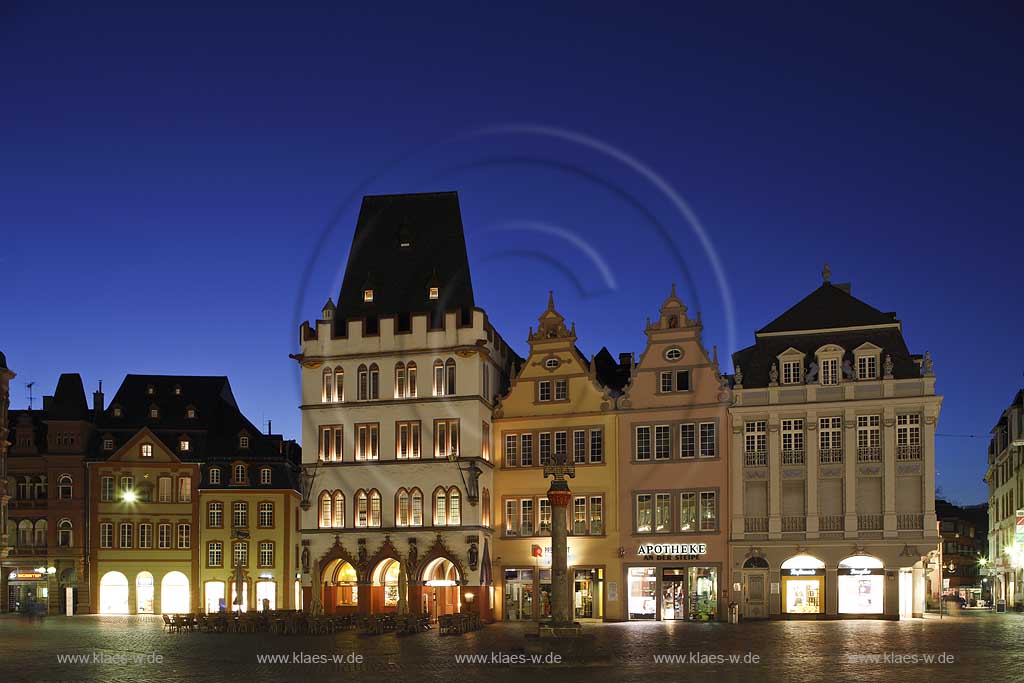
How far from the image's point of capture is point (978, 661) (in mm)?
39656

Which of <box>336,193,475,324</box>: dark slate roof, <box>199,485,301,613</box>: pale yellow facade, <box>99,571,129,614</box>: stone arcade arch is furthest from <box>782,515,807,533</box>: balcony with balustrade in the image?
<box>99,571,129,614</box>: stone arcade arch

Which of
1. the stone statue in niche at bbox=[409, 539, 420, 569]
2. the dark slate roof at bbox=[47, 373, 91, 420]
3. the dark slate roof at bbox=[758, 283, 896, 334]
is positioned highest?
the dark slate roof at bbox=[758, 283, 896, 334]

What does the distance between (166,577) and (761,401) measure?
4626 centimetres

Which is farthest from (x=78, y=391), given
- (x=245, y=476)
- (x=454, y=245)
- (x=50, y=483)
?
(x=454, y=245)

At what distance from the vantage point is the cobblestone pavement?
36.7 meters

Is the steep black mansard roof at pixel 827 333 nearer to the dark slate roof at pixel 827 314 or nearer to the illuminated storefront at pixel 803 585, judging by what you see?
the dark slate roof at pixel 827 314

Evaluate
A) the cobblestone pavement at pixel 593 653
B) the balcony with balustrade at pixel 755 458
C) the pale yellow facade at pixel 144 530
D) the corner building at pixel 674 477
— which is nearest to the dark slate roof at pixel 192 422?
the pale yellow facade at pixel 144 530

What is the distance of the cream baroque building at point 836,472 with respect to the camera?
68.6 m

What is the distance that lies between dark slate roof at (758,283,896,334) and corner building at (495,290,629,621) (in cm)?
1119

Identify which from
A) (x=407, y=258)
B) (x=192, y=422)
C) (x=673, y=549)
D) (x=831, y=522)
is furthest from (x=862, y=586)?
(x=192, y=422)

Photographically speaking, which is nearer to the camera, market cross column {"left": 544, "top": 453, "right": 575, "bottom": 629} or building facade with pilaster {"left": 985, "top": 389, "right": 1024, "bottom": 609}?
market cross column {"left": 544, "top": 453, "right": 575, "bottom": 629}

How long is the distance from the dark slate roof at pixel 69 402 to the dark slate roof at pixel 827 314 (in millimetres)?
51177

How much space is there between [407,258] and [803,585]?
31545 mm

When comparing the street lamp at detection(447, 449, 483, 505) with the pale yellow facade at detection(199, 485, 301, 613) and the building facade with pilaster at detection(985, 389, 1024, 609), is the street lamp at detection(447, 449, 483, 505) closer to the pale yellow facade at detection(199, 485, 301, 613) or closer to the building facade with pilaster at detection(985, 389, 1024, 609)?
the pale yellow facade at detection(199, 485, 301, 613)
